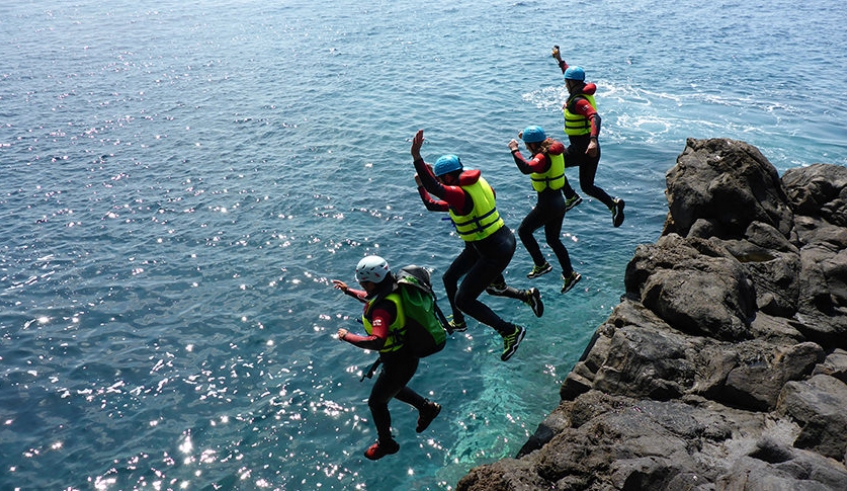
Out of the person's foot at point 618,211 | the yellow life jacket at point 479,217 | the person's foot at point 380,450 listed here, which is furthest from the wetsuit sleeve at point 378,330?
the person's foot at point 618,211

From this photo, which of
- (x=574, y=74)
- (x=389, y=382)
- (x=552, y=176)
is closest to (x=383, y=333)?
(x=389, y=382)

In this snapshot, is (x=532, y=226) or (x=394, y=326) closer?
(x=394, y=326)

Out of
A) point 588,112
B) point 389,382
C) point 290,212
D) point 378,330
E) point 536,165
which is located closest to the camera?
point 378,330

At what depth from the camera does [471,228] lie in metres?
11.7

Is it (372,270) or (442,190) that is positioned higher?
(442,190)

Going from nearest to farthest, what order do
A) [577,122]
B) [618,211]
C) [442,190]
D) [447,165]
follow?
[442,190] < [447,165] < [577,122] < [618,211]

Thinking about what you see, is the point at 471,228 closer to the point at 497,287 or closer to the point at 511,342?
the point at 497,287

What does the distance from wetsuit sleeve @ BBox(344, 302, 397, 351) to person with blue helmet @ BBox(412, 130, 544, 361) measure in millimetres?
2221

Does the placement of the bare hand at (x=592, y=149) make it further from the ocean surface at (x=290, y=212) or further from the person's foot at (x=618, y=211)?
the ocean surface at (x=290, y=212)

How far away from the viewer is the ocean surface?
1392 centimetres

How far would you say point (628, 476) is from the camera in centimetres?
834

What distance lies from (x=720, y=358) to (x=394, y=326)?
5673mm

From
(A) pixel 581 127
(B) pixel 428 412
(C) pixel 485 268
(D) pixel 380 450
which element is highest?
(A) pixel 581 127

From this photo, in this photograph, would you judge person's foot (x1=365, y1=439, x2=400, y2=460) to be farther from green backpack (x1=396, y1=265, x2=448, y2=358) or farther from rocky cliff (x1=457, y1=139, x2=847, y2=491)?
rocky cliff (x1=457, y1=139, x2=847, y2=491)
